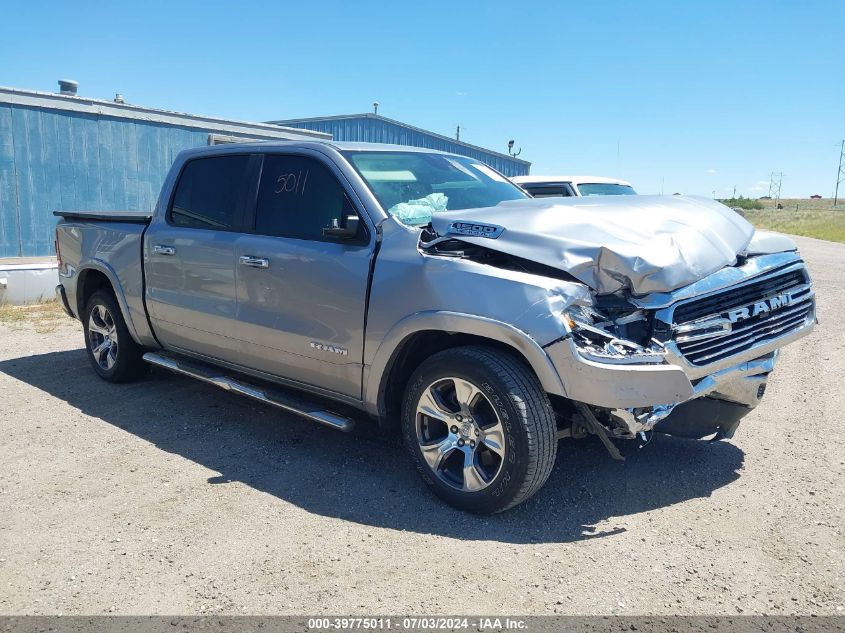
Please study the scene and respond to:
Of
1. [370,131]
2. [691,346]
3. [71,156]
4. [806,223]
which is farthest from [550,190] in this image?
[806,223]

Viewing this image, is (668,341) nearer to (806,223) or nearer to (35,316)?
(35,316)

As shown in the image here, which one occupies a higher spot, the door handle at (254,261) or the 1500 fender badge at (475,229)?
the 1500 fender badge at (475,229)

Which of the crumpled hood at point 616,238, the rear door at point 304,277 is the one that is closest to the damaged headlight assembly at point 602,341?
the crumpled hood at point 616,238

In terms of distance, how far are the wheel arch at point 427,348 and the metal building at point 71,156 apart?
9824 millimetres

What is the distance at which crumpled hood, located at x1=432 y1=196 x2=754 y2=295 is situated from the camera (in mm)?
3314

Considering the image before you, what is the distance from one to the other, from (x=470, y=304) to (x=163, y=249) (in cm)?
290

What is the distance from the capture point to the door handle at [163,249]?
5.20 m

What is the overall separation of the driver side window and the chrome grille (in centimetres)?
198

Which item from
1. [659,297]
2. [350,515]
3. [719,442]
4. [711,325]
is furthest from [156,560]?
[719,442]

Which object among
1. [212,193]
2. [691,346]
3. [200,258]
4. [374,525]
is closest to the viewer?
[691,346]

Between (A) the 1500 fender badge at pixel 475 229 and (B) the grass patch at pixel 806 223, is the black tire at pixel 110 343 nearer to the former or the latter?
(A) the 1500 fender badge at pixel 475 229

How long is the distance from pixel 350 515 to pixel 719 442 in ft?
8.43

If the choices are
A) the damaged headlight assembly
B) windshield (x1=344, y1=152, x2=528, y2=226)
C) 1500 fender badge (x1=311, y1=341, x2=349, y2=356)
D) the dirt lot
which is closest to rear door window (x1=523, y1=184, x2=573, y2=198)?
windshield (x1=344, y1=152, x2=528, y2=226)

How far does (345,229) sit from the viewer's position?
3941mm
